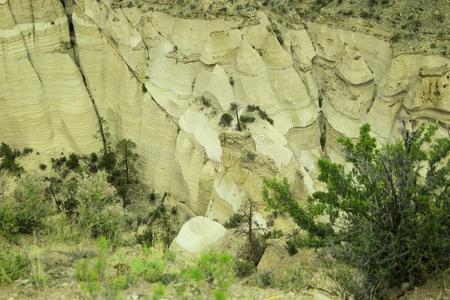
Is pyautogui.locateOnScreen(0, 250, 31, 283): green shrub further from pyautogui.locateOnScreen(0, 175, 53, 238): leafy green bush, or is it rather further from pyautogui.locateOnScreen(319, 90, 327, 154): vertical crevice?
pyautogui.locateOnScreen(319, 90, 327, 154): vertical crevice

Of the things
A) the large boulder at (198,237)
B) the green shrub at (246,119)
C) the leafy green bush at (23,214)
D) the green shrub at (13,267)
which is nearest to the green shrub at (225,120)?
the green shrub at (246,119)

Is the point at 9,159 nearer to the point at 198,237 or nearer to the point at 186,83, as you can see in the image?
the point at 186,83

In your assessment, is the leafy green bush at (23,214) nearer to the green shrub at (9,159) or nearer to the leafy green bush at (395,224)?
the leafy green bush at (395,224)

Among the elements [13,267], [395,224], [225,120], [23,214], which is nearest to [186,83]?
[225,120]

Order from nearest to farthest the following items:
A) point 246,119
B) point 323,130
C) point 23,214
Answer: point 23,214
point 246,119
point 323,130

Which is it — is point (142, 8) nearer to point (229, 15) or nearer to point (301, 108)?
point (229, 15)

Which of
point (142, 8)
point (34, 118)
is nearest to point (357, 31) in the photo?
point (142, 8)

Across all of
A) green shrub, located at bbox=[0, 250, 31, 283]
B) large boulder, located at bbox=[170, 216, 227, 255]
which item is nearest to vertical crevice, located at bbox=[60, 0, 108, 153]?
large boulder, located at bbox=[170, 216, 227, 255]

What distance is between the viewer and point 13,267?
26.5 feet

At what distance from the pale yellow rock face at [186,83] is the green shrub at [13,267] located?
16.5 metres

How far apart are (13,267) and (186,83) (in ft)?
66.4

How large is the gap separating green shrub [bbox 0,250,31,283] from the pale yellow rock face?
16.5 metres

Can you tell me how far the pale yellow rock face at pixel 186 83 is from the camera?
26047 mm

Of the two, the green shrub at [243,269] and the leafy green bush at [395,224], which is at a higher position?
the leafy green bush at [395,224]
